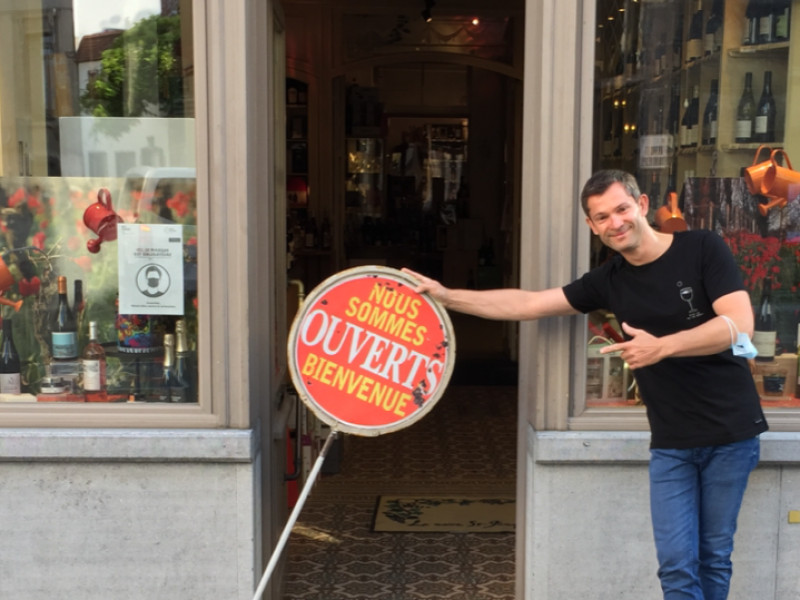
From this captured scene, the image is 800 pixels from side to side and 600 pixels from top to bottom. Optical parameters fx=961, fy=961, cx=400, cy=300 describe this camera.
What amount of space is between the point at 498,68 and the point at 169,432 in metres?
6.23

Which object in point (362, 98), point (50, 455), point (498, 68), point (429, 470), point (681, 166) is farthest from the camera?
point (362, 98)

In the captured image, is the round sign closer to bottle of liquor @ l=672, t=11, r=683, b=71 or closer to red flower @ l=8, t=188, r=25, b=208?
red flower @ l=8, t=188, r=25, b=208

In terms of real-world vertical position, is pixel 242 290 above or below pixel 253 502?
above

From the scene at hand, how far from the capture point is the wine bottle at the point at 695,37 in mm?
3787

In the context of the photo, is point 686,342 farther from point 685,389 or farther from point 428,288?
point 428,288

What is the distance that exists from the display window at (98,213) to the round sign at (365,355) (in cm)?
72

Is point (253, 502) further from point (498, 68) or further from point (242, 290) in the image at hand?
point (498, 68)

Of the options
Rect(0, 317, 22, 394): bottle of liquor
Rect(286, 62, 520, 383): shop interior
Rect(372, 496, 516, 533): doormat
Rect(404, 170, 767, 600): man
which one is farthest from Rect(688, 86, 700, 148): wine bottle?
Rect(286, 62, 520, 383): shop interior

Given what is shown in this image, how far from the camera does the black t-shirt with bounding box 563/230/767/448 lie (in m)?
2.95

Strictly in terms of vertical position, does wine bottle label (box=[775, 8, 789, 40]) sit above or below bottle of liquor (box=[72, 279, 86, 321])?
above

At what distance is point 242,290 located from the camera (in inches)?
137

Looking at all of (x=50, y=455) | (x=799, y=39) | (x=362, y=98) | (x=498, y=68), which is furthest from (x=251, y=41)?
(x=362, y=98)

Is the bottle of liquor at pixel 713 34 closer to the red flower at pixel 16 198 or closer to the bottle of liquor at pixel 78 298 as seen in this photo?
the bottle of liquor at pixel 78 298

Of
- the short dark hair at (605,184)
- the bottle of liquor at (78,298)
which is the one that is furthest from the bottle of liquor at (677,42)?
the bottle of liquor at (78,298)
